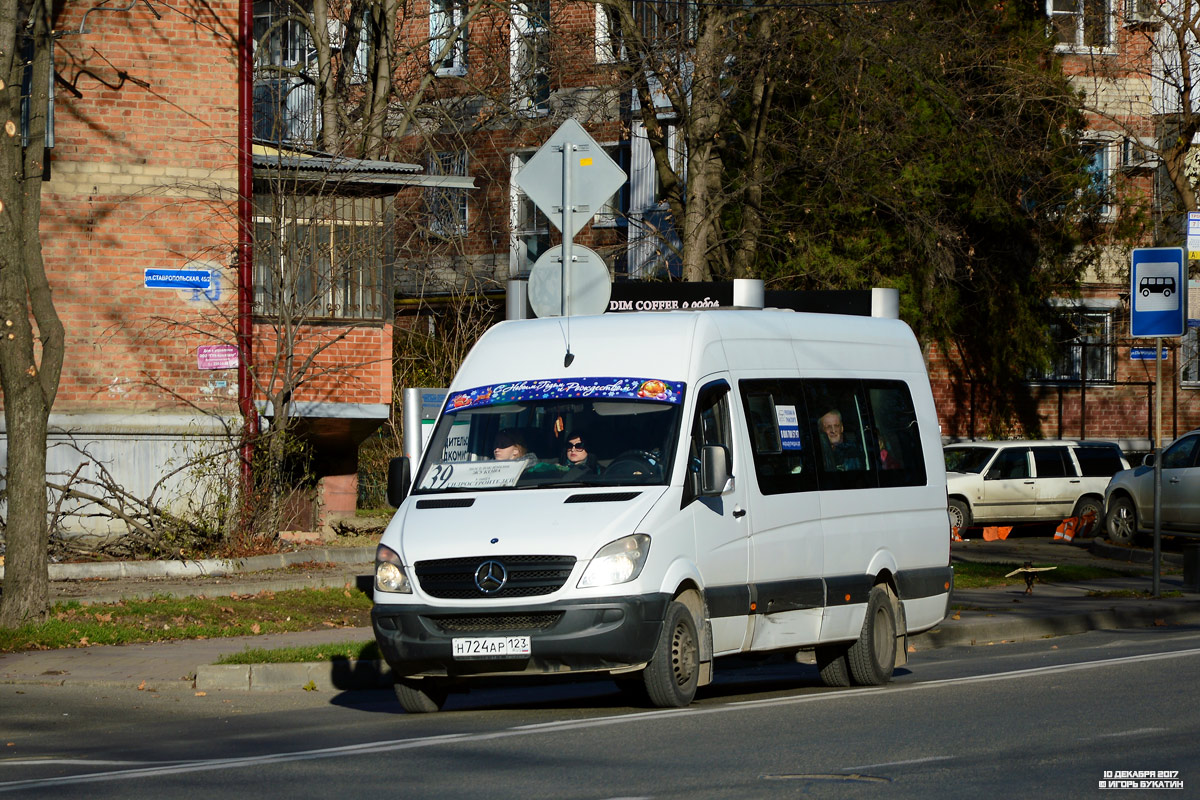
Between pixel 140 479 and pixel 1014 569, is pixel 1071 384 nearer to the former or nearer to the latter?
pixel 1014 569

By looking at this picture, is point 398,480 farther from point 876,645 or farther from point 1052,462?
point 1052,462

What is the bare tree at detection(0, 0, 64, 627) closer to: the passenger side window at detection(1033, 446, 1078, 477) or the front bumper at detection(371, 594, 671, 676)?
the front bumper at detection(371, 594, 671, 676)

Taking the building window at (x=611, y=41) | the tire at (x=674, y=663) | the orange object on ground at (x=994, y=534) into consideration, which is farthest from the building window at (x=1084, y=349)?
the tire at (x=674, y=663)

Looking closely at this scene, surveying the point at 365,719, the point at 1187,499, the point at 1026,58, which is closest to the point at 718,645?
the point at 365,719

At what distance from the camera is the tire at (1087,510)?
29.5m

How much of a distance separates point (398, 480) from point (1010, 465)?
20.1m

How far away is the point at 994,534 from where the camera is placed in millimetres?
29422

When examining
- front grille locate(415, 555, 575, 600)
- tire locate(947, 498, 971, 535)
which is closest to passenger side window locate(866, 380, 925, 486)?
front grille locate(415, 555, 575, 600)

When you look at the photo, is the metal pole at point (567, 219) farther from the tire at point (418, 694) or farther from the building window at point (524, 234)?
the building window at point (524, 234)

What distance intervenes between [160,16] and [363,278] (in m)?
4.22

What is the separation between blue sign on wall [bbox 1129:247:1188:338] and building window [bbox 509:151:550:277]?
62.3 ft

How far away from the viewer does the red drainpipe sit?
69.7 ft

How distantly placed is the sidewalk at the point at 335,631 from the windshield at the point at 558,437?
256 cm

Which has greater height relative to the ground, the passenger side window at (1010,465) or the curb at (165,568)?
the passenger side window at (1010,465)
